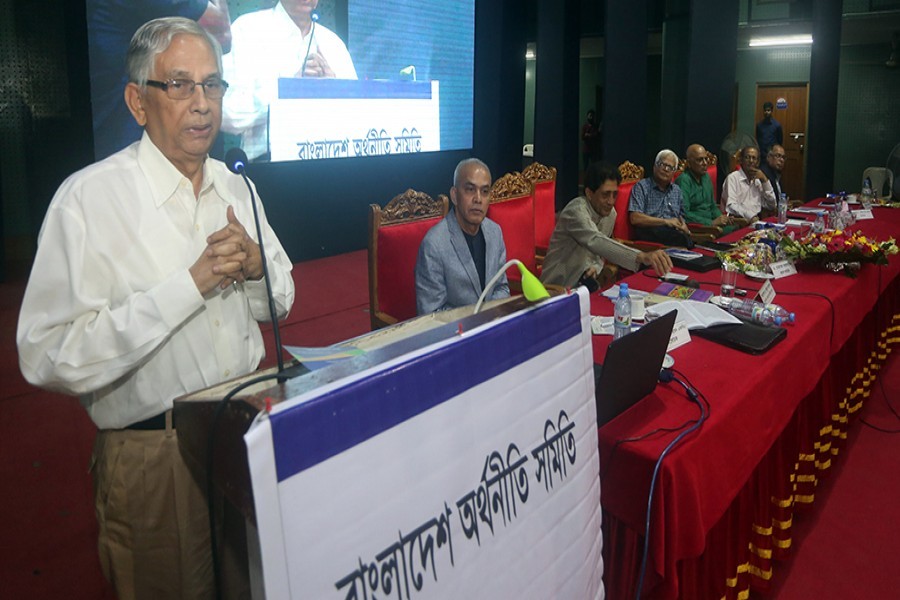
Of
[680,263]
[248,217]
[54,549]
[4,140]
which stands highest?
[4,140]

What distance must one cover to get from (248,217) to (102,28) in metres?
3.82

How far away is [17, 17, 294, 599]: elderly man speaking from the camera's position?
997 mm

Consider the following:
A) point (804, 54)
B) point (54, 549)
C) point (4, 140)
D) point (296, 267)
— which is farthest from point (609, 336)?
point (804, 54)

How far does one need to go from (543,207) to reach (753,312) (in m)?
1.98

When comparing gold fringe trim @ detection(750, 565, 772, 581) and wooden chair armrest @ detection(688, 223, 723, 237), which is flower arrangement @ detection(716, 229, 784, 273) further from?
wooden chair armrest @ detection(688, 223, 723, 237)

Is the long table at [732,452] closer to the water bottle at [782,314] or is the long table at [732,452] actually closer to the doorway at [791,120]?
the water bottle at [782,314]

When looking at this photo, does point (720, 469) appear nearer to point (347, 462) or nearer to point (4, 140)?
point (347, 462)

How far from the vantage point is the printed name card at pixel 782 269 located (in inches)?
106

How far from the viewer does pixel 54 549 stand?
2.10m

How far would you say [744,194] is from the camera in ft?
17.2

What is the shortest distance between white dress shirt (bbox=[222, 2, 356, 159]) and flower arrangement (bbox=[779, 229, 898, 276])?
380cm

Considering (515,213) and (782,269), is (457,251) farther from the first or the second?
(782,269)

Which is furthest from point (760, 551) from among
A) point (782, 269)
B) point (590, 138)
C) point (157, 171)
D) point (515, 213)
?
point (590, 138)

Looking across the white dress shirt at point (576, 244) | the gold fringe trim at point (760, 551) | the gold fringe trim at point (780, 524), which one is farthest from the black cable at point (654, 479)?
the white dress shirt at point (576, 244)
